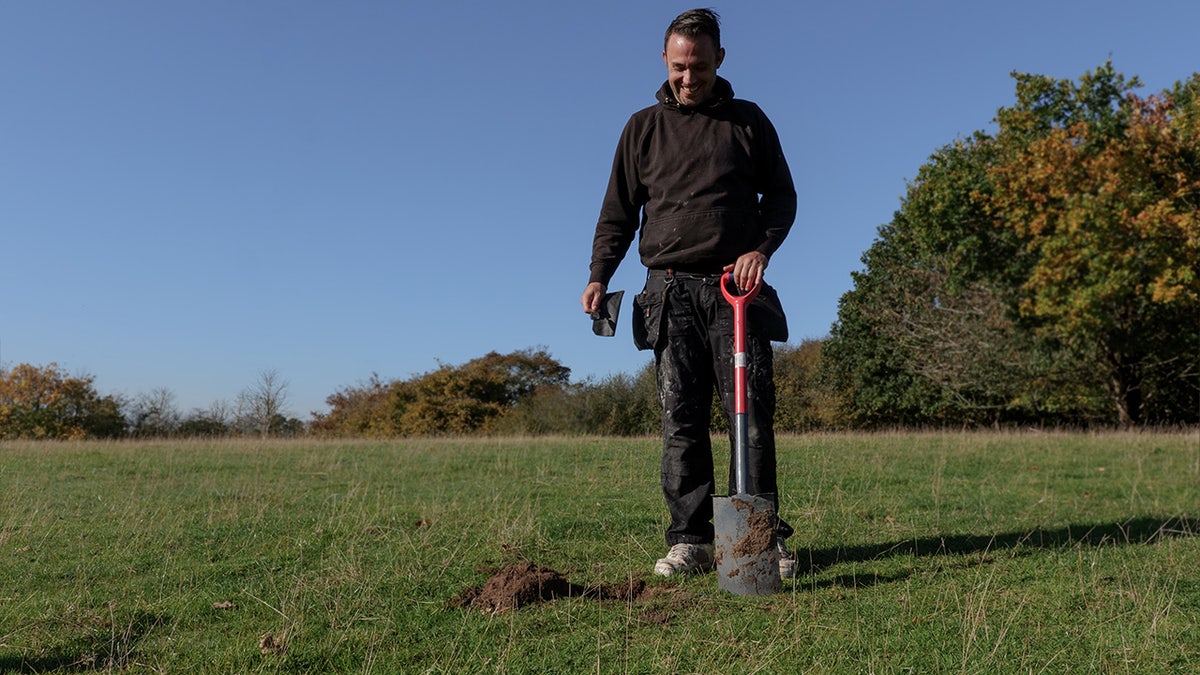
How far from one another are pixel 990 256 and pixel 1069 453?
40.6 feet

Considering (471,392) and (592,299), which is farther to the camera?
(471,392)

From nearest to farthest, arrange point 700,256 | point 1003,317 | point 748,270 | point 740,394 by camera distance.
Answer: point 740,394
point 748,270
point 700,256
point 1003,317

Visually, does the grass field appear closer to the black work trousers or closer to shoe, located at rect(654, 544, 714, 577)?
shoe, located at rect(654, 544, 714, 577)

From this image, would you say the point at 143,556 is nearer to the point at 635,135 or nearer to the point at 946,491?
the point at 635,135

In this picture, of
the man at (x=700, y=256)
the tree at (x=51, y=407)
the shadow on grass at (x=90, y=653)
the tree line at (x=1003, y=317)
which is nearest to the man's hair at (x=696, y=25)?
the man at (x=700, y=256)

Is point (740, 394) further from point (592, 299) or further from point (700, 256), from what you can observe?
point (592, 299)

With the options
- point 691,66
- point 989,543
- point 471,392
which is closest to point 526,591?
point 691,66

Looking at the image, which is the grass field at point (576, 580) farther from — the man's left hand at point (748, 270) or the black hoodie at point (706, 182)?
the black hoodie at point (706, 182)

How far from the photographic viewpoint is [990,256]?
22719 mm

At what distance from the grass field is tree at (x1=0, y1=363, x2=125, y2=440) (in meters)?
40.3

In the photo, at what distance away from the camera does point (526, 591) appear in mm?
3453

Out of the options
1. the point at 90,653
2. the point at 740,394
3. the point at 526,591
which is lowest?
the point at 90,653

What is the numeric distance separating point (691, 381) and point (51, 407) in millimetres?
48017

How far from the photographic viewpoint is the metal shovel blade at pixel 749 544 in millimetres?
3418
